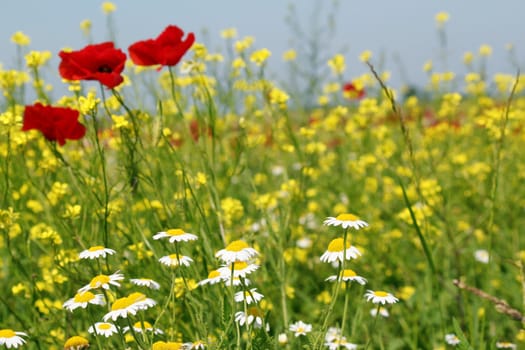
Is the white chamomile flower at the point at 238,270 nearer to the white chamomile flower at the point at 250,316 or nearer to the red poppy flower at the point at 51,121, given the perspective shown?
the white chamomile flower at the point at 250,316

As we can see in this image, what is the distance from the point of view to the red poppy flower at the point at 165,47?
206 centimetres

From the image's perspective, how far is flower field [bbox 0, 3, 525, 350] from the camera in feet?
5.14

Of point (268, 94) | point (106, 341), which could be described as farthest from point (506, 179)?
point (106, 341)

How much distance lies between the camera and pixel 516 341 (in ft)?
8.44

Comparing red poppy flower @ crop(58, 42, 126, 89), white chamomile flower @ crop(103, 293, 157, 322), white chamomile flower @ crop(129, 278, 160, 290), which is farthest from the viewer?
red poppy flower @ crop(58, 42, 126, 89)

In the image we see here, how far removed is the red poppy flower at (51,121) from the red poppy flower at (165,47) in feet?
0.91

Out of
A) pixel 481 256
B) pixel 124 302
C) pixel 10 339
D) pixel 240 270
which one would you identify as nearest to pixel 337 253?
pixel 240 270

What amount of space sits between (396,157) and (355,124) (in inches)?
14.4

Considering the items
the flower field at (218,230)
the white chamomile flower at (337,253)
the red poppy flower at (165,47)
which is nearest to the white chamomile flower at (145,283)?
the flower field at (218,230)

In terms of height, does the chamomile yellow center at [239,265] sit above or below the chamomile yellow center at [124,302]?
above

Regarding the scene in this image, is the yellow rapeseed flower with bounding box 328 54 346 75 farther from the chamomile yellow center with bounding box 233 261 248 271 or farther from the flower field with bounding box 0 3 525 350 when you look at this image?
the chamomile yellow center with bounding box 233 261 248 271

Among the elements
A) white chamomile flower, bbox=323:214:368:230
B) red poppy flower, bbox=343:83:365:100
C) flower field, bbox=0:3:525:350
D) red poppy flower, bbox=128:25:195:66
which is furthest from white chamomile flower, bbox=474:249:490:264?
white chamomile flower, bbox=323:214:368:230

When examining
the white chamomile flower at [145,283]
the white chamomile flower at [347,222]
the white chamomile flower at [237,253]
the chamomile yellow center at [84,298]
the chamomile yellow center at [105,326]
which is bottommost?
the chamomile yellow center at [105,326]

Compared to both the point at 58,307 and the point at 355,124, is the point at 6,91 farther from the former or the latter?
the point at 355,124
